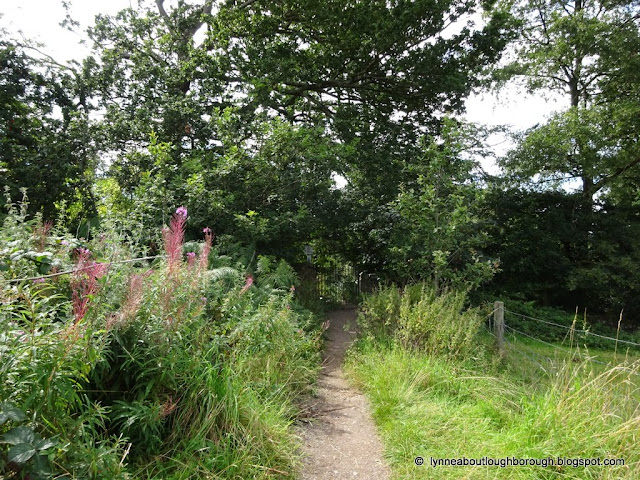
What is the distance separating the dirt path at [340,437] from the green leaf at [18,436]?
1687 mm

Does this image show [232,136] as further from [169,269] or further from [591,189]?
[591,189]

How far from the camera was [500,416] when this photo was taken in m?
3.01

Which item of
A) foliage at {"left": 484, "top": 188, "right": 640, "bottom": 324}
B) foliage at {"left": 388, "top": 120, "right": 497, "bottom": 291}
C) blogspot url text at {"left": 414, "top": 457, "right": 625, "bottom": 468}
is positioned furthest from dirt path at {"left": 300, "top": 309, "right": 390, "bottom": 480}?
foliage at {"left": 484, "top": 188, "right": 640, "bottom": 324}

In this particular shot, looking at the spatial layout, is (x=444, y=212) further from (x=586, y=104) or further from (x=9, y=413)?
(x=586, y=104)

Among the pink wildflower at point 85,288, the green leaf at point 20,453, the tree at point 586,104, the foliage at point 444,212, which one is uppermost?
the tree at point 586,104

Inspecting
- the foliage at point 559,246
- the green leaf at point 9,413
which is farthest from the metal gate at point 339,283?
the green leaf at point 9,413

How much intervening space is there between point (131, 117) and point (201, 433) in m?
8.74

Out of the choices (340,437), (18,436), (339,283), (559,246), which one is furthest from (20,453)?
(559,246)

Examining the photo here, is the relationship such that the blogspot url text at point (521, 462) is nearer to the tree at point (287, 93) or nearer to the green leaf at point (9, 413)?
the green leaf at point (9, 413)

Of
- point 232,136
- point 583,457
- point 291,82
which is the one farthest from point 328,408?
point 291,82

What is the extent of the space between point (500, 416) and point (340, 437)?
132 centimetres

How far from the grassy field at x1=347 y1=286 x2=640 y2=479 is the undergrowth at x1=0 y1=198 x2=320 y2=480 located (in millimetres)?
956

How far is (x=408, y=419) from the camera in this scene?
3061 mm

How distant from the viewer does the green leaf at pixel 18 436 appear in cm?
132
